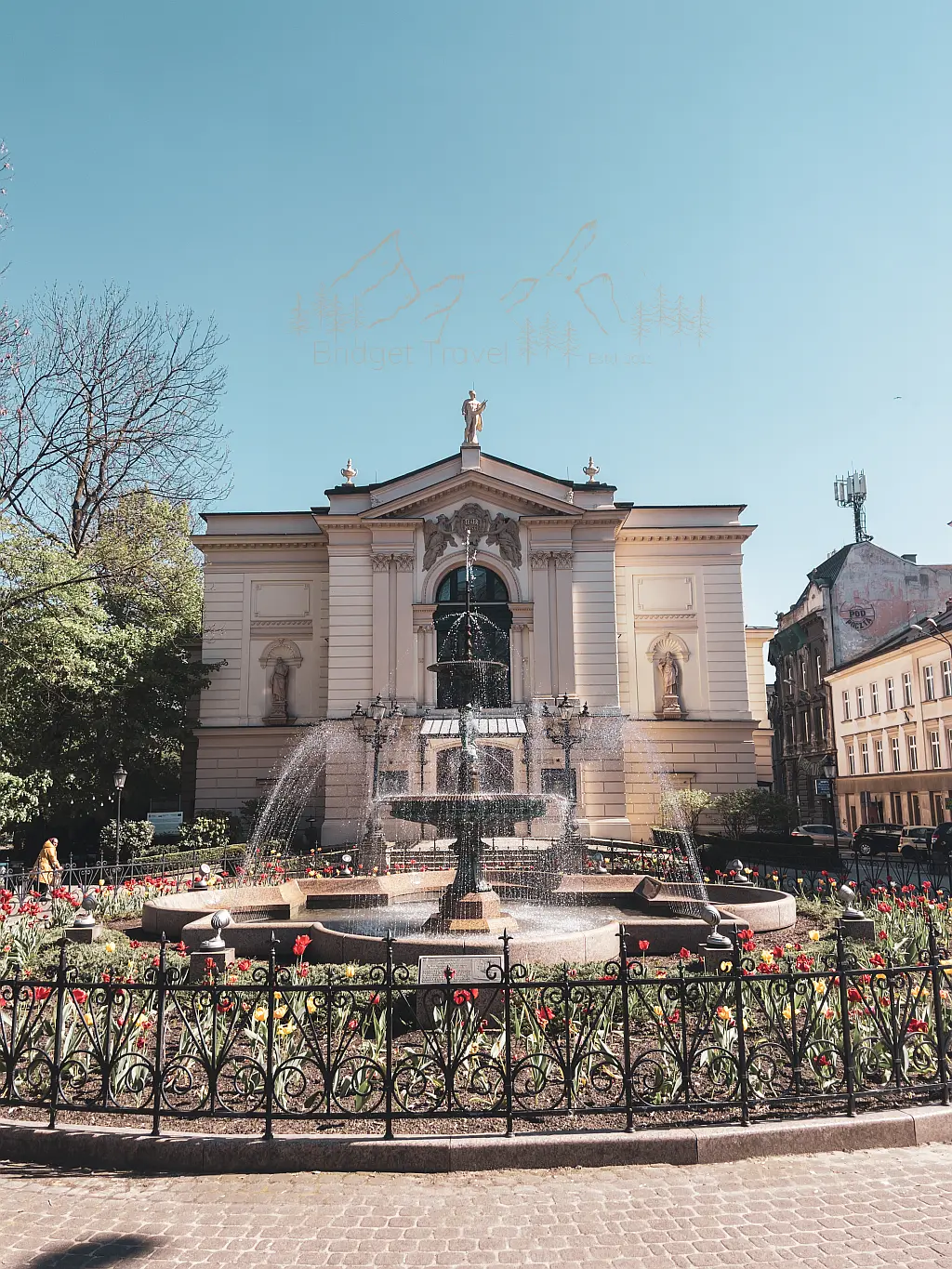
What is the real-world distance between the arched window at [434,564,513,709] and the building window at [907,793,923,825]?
65.6 ft

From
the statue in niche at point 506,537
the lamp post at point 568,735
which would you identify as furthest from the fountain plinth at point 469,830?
the statue in niche at point 506,537

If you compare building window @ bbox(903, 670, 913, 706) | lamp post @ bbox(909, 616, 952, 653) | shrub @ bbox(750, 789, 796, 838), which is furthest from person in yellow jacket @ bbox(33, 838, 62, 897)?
building window @ bbox(903, 670, 913, 706)

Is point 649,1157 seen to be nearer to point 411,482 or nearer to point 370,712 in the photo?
point 370,712

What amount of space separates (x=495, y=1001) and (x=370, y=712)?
2576 cm

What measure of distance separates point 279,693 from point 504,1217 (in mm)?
31848

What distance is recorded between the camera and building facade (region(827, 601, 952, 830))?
3722 cm

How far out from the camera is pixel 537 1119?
5531mm

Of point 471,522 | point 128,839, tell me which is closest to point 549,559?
point 471,522

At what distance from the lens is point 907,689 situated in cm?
4069

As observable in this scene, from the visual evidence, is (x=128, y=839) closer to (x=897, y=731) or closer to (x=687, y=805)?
(x=687, y=805)

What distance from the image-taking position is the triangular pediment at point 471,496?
34062 mm

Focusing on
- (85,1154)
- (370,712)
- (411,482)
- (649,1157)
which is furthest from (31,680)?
(649,1157)

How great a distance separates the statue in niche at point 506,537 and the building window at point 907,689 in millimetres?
19742

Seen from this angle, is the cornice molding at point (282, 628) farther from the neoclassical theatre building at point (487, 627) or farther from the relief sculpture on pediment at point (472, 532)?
the relief sculpture on pediment at point (472, 532)
